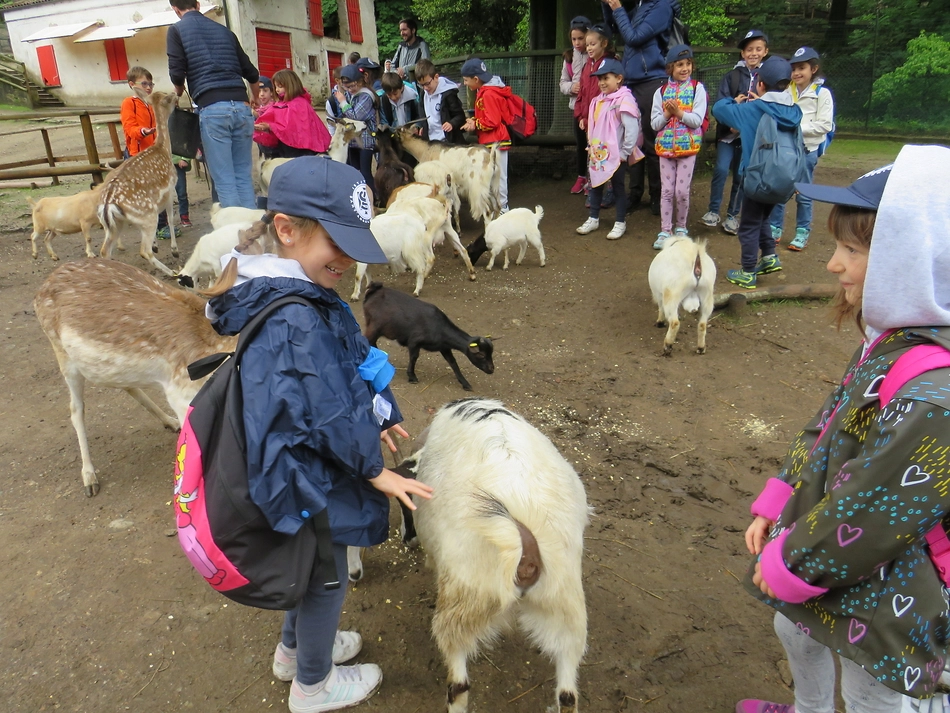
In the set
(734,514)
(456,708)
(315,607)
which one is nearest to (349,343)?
(315,607)

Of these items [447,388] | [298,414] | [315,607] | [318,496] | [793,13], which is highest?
[793,13]

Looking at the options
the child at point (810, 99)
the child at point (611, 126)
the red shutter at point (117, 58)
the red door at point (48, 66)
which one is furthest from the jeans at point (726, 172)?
the red door at point (48, 66)

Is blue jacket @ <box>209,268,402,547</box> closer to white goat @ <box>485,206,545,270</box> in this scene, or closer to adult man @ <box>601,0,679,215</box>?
white goat @ <box>485,206,545,270</box>

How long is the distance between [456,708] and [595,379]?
3.05 m

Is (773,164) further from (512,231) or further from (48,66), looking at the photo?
(48,66)

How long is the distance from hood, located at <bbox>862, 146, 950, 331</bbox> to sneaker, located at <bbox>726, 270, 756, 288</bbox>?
5220 mm

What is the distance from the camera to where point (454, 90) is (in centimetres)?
920

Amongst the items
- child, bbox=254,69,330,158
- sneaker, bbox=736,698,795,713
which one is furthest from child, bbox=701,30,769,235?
sneaker, bbox=736,698,795,713

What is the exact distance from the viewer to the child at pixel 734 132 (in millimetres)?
6970

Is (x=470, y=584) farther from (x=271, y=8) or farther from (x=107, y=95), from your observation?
(x=107, y=95)

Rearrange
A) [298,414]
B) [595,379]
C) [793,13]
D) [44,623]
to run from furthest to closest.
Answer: [793,13] < [595,379] < [44,623] < [298,414]

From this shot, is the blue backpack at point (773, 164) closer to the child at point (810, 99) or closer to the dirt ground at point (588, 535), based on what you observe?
the child at point (810, 99)

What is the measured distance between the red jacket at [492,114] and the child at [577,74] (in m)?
0.92

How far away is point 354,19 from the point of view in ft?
86.5
